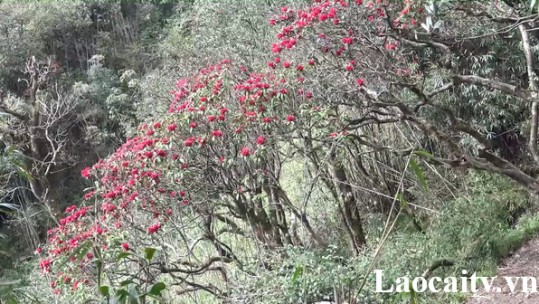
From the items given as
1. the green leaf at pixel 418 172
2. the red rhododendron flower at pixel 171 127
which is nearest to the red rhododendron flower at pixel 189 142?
the red rhododendron flower at pixel 171 127

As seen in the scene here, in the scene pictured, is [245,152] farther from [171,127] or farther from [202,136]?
[171,127]

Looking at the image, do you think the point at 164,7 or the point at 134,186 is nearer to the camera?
the point at 134,186

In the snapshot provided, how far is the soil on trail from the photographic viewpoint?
320 cm

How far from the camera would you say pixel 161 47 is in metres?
10.0

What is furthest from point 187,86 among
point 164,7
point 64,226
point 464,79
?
point 164,7

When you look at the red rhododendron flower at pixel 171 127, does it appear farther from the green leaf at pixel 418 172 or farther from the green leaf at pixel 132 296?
the green leaf at pixel 132 296

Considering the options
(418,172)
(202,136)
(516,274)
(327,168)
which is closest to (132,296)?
(418,172)

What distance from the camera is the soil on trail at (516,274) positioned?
10.5 feet

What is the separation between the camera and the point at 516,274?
346 cm

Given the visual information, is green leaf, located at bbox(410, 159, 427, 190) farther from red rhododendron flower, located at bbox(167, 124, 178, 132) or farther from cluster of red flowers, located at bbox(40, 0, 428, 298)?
red rhododendron flower, located at bbox(167, 124, 178, 132)

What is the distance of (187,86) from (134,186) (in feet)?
3.52

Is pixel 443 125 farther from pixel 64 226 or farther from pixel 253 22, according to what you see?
pixel 64 226

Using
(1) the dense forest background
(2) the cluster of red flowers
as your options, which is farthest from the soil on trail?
(2) the cluster of red flowers

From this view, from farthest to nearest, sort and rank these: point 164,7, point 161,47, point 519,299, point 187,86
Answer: point 164,7 < point 161,47 < point 187,86 < point 519,299
